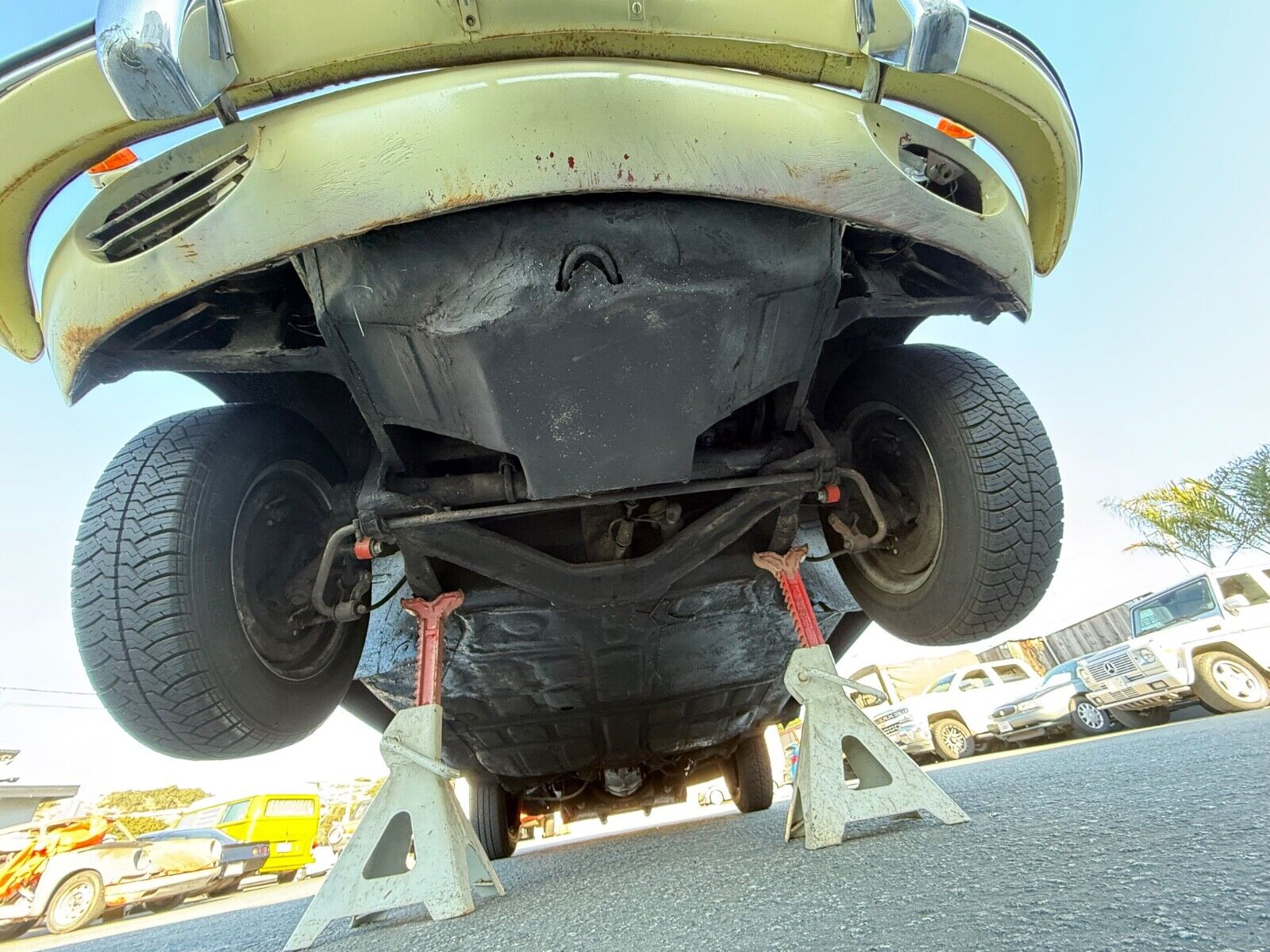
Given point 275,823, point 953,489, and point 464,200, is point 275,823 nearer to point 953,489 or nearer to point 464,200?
point 953,489

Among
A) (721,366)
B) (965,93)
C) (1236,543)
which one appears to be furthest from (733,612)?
(1236,543)

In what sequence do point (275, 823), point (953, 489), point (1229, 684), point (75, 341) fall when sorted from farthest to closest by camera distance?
point (275, 823) < point (1229, 684) < point (953, 489) < point (75, 341)

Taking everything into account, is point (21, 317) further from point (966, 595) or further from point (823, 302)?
point (966, 595)

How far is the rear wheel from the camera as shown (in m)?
7.36

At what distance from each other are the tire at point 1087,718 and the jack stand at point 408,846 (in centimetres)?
843

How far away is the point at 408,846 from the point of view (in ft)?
5.24

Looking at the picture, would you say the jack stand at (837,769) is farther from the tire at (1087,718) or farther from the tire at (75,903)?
the tire at (75,903)

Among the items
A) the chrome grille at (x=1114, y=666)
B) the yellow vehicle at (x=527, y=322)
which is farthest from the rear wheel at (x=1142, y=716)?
the yellow vehicle at (x=527, y=322)

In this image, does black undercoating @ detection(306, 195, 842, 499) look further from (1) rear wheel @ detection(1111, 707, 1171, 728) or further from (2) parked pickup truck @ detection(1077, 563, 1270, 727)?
(1) rear wheel @ detection(1111, 707, 1171, 728)

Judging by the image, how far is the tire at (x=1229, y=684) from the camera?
6.17m

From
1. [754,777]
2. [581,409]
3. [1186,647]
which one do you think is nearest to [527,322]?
[581,409]

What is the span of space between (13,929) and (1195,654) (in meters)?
13.9

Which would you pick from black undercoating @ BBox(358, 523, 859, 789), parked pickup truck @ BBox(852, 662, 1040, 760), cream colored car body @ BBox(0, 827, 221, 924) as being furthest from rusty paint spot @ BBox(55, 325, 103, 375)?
cream colored car body @ BBox(0, 827, 221, 924)

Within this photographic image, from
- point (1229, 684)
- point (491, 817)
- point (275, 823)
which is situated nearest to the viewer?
point (491, 817)
